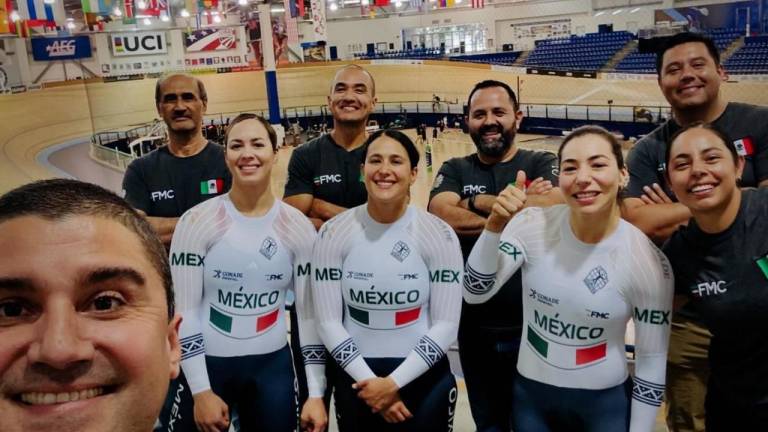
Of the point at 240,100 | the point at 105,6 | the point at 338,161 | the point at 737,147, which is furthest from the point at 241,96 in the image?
the point at 737,147

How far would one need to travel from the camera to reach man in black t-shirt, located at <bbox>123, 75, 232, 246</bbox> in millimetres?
3512

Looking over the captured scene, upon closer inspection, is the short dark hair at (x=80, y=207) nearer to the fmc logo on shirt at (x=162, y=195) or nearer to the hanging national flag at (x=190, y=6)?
the fmc logo on shirt at (x=162, y=195)

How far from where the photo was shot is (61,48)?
791 cm

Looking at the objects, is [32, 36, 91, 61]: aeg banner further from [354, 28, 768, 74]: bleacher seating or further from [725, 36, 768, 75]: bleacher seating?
[725, 36, 768, 75]: bleacher seating

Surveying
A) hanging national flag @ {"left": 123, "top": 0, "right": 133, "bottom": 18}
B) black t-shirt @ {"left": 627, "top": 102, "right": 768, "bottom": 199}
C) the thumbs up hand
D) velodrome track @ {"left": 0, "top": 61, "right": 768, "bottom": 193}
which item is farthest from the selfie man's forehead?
hanging national flag @ {"left": 123, "top": 0, "right": 133, "bottom": 18}

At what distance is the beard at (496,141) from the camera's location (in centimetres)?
316

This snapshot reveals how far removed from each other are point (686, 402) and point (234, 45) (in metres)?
11.6

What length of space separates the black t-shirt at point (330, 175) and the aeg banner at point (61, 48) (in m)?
5.57

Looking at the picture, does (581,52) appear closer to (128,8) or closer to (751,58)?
(751,58)

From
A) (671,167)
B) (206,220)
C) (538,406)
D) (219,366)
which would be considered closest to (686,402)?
(538,406)

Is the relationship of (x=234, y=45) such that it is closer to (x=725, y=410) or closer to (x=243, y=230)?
(x=243, y=230)

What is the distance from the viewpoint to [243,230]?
286 centimetres

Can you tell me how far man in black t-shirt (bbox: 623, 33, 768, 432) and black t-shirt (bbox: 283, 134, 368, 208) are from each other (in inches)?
61.8

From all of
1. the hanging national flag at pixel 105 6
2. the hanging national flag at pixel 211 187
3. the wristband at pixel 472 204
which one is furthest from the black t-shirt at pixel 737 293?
the hanging national flag at pixel 105 6
